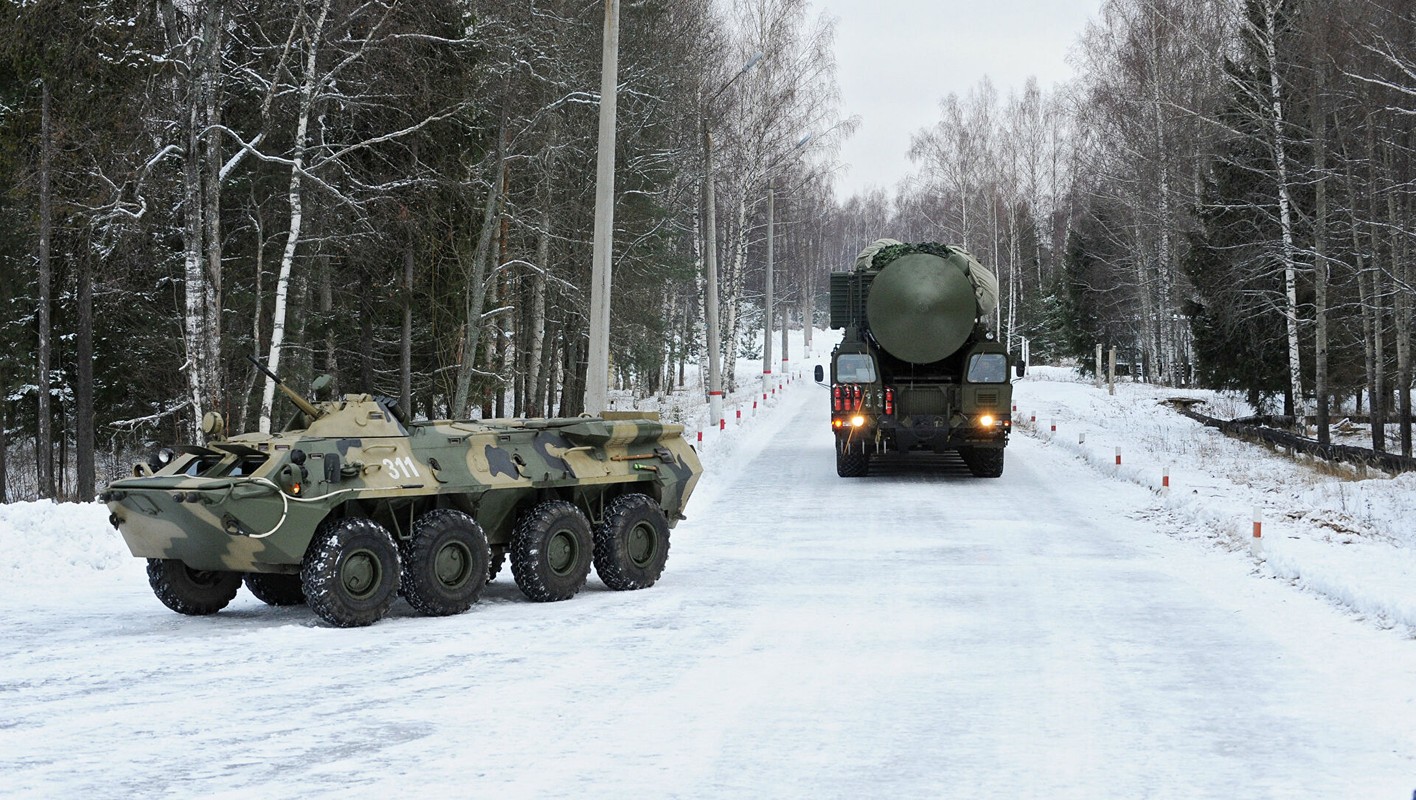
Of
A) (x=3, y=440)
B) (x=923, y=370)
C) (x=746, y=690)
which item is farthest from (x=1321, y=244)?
(x=3, y=440)

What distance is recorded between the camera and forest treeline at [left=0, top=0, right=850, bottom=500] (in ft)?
64.4

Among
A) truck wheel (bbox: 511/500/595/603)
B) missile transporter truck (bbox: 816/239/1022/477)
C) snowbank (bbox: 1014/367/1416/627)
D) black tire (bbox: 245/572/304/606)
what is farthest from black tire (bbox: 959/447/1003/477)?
black tire (bbox: 245/572/304/606)

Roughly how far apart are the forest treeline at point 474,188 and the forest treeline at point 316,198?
0.29 ft

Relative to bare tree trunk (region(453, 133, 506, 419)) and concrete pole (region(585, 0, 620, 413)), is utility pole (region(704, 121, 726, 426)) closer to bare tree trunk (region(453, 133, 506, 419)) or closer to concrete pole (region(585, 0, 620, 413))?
bare tree trunk (region(453, 133, 506, 419))

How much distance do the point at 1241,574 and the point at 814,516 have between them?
6.16m

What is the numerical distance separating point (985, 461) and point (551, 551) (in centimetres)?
1247

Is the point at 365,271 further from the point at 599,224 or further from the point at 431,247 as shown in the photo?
the point at 599,224

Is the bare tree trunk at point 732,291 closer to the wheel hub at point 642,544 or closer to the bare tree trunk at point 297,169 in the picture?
the bare tree trunk at point 297,169

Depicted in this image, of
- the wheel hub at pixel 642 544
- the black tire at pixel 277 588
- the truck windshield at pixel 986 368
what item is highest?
the truck windshield at pixel 986 368

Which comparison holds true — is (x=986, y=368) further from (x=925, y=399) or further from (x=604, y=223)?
(x=604, y=223)

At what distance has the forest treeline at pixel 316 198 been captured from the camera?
1964 cm

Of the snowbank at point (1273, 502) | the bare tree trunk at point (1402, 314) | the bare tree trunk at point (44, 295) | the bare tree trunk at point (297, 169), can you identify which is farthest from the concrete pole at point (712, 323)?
the bare tree trunk at point (44, 295)

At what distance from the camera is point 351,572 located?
1012 cm

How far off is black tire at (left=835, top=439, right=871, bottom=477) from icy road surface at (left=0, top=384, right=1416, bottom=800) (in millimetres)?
8547
